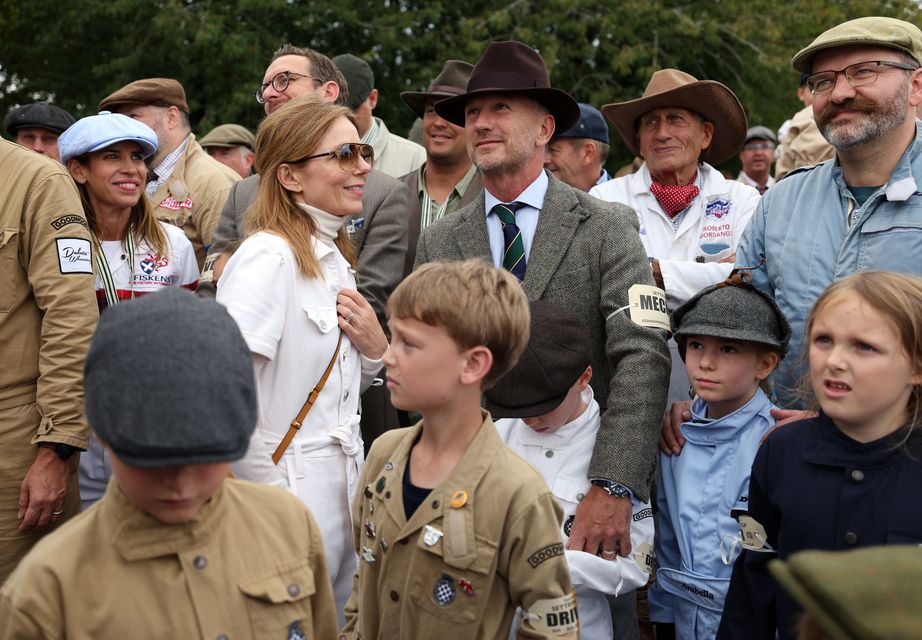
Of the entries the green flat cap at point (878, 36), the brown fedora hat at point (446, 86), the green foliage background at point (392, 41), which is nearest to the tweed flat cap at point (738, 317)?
the green flat cap at point (878, 36)

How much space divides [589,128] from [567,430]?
10.7 feet

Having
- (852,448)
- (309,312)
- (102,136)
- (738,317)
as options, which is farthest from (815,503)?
(102,136)

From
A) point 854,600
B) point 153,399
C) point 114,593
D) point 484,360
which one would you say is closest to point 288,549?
point 114,593

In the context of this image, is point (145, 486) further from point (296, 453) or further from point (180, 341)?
point (296, 453)

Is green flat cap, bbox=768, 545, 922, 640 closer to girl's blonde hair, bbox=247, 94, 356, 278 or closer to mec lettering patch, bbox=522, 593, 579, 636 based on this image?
mec lettering patch, bbox=522, 593, 579, 636

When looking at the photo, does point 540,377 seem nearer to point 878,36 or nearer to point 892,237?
point 892,237

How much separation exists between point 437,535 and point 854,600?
1.56 metres

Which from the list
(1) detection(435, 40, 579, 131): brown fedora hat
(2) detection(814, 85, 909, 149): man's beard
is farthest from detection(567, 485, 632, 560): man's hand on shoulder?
(1) detection(435, 40, 579, 131): brown fedora hat

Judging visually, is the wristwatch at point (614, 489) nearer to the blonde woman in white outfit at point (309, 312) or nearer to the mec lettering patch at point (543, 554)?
the blonde woman in white outfit at point (309, 312)

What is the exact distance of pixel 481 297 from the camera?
9.30 ft

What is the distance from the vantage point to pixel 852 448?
2.94 m

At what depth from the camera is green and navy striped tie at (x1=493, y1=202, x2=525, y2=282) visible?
13.6 ft

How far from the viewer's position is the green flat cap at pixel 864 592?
3.92 feet

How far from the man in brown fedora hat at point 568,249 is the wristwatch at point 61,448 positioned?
163 centimetres
